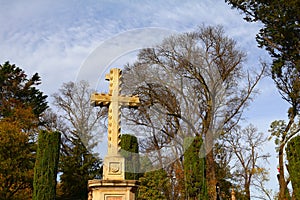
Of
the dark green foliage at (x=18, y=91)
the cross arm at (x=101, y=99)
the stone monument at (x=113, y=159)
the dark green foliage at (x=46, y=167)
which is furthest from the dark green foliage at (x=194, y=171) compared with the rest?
the dark green foliage at (x=18, y=91)

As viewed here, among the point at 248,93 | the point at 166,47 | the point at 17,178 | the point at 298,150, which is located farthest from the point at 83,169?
the point at 298,150

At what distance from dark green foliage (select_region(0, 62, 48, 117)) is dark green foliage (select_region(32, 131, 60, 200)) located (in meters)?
11.7

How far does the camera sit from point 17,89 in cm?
3089

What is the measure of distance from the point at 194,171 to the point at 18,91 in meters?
18.9

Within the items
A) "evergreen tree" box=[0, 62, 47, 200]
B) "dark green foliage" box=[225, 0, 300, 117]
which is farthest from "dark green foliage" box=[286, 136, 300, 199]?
"evergreen tree" box=[0, 62, 47, 200]

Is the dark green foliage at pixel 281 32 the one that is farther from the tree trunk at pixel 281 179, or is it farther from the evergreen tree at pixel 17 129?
the evergreen tree at pixel 17 129

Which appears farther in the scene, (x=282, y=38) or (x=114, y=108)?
(x=282, y=38)

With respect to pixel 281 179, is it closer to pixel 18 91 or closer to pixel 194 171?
pixel 194 171

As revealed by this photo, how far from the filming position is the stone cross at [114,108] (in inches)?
300

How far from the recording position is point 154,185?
20375mm

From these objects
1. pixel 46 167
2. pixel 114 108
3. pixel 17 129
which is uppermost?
pixel 17 129

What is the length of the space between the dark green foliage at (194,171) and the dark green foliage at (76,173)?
8.77 meters

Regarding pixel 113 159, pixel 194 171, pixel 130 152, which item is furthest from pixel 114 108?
pixel 130 152

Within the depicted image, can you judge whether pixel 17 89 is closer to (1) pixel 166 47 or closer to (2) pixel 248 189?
(1) pixel 166 47
